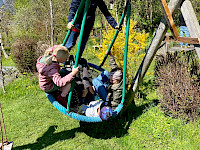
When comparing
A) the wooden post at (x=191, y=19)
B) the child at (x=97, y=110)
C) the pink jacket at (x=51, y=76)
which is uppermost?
the wooden post at (x=191, y=19)

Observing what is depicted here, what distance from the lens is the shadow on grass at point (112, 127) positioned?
11.1 ft

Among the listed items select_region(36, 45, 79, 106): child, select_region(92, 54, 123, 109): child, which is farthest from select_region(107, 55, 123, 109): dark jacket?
select_region(36, 45, 79, 106): child

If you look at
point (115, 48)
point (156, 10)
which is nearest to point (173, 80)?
point (115, 48)

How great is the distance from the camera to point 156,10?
14445mm

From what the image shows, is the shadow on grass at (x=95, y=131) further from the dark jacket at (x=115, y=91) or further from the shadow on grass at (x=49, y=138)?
the dark jacket at (x=115, y=91)

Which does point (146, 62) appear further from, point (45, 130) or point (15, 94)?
point (15, 94)

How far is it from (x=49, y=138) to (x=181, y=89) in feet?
7.96

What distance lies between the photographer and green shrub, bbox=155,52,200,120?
10.6ft

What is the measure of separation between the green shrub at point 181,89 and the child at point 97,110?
1.28 meters

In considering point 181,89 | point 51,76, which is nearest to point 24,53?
point 51,76

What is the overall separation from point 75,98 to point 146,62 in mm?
1273

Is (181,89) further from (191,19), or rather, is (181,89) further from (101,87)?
(101,87)

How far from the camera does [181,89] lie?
10.9ft

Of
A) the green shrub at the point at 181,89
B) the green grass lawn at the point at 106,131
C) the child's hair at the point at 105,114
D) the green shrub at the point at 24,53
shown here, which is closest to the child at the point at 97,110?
the child's hair at the point at 105,114
